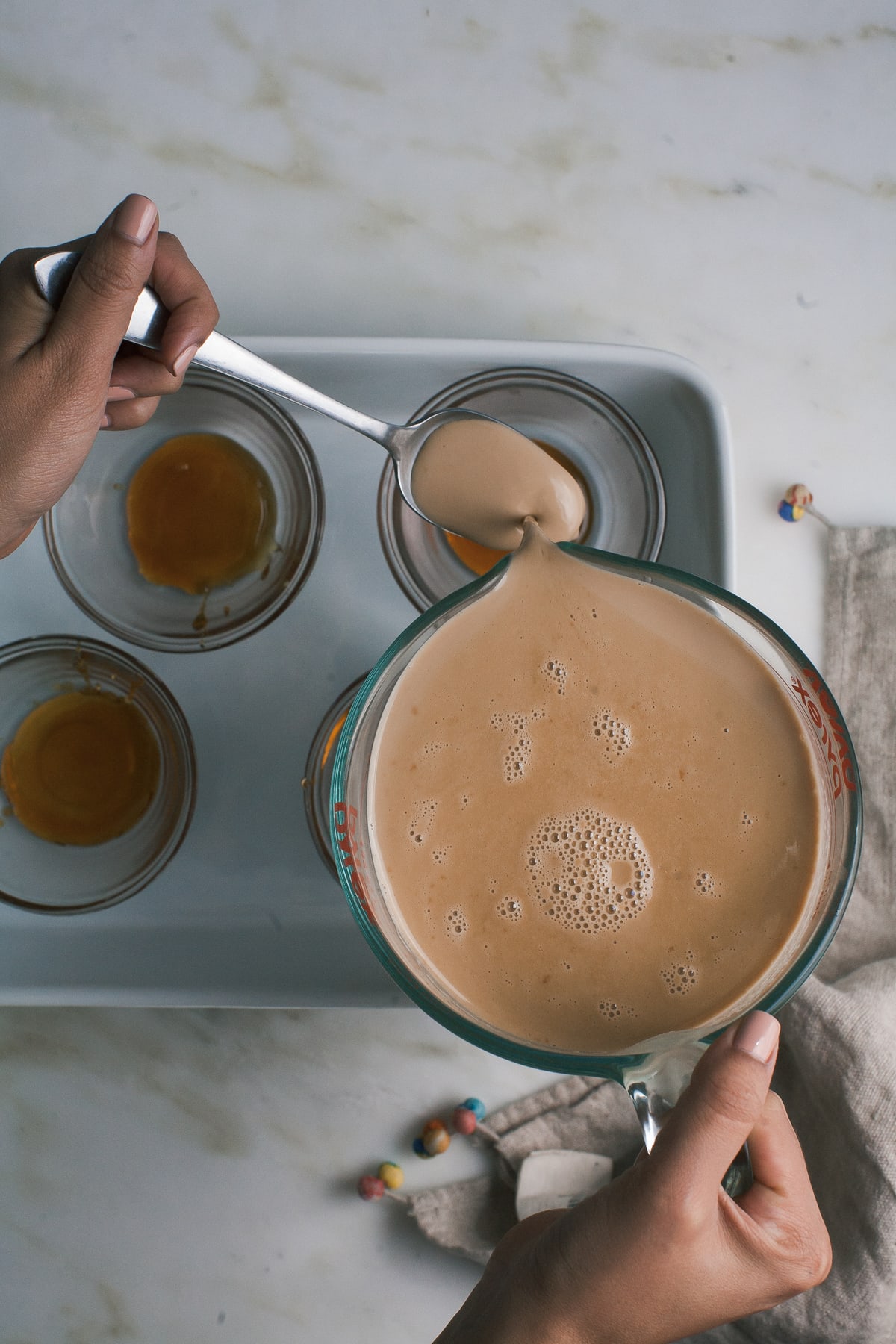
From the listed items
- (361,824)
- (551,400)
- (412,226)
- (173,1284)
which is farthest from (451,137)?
(173,1284)

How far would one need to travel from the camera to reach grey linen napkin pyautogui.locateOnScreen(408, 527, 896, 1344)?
1.09 m

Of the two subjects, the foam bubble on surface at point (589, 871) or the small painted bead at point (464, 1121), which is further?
the small painted bead at point (464, 1121)

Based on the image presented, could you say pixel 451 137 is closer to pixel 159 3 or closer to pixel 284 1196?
pixel 159 3

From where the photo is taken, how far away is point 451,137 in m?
1.20

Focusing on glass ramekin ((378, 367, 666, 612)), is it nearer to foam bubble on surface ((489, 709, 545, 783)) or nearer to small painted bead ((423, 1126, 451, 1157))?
foam bubble on surface ((489, 709, 545, 783))

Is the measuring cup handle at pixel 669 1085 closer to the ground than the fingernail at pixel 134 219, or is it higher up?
closer to the ground

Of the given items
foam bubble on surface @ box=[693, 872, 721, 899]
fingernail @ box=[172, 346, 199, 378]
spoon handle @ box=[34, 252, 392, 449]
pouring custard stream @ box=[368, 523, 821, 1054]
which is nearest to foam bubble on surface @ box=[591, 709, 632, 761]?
pouring custard stream @ box=[368, 523, 821, 1054]

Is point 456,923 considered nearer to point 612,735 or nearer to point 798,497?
point 612,735

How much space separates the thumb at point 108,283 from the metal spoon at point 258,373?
2 cm

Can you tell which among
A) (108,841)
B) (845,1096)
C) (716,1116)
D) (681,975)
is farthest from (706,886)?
(108,841)

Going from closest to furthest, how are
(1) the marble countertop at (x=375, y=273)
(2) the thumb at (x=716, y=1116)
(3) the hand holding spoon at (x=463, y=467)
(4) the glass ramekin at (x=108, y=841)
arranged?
(2) the thumb at (x=716, y=1116)
(3) the hand holding spoon at (x=463, y=467)
(4) the glass ramekin at (x=108, y=841)
(1) the marble countertop at (x=375, y=273)

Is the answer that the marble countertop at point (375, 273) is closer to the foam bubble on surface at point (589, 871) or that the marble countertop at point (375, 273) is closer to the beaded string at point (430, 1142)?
the beaded string at point (430, 1142)

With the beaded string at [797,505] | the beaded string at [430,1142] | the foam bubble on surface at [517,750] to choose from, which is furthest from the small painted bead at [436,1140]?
the beaded string at [797,505]

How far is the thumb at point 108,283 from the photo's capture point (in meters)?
0.77
